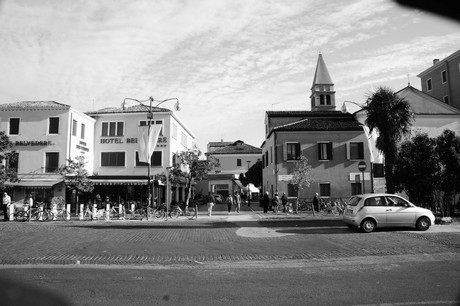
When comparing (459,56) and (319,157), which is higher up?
(459,56)

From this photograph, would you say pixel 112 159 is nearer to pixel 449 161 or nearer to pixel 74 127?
pixel 74 127

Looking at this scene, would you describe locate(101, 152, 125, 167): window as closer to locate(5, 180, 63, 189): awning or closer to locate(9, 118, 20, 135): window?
locate(5, 180, 63, 189): awning

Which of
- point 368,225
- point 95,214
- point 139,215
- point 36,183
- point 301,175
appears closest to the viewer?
point 368,225

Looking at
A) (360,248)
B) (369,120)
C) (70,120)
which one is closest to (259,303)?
(360,248)

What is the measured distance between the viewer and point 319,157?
3597 centimetres

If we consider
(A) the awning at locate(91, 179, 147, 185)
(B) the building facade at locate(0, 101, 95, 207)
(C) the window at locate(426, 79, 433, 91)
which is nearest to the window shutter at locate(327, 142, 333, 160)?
(A) the awning at locate(91, 179, 147, 185)

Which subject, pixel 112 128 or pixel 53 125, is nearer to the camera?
pixel 53 125

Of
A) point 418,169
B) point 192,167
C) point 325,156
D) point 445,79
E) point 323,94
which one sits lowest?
point 418,169

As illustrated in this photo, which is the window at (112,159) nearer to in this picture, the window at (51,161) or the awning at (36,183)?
the window at (51,161)

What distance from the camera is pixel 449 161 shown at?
2150cm

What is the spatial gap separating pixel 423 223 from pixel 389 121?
906 centimetres

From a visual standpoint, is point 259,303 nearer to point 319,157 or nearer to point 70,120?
point 319,157

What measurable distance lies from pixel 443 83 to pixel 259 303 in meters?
53.7

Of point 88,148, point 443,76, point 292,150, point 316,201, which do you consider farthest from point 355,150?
point 88,148
